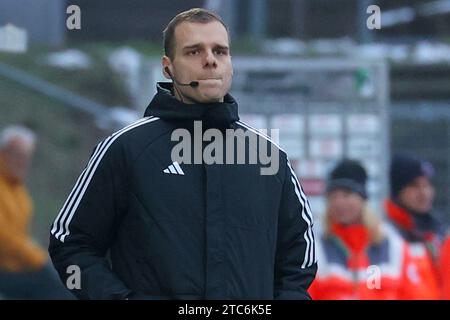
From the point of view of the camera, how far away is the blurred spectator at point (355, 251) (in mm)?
5238

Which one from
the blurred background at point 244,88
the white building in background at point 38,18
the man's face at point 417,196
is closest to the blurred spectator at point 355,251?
the man's face at point 417,196

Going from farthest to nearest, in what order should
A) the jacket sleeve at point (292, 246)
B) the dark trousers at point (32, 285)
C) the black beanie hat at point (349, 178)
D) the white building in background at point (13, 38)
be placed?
the white building in background at point (13, 38) → the dark trousers at point (32, 285) → the black beanie hat at point (349, 178) → the jacket sleeve at point (292, 246)

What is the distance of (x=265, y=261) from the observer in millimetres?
2711

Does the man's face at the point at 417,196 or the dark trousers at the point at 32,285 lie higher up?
the man's face at the point at 417,196

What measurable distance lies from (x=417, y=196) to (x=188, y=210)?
337 centimetres

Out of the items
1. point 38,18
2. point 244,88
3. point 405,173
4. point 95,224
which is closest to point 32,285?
point 38,18

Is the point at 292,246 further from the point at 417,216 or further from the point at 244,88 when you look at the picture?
the point at 244,88

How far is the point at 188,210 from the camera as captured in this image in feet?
8.77

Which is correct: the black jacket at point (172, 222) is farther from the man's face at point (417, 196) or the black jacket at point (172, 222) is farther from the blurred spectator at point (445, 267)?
the man's face at point (417, 196)

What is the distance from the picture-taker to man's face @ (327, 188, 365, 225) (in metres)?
5.47

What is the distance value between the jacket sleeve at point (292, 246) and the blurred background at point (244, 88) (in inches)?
154

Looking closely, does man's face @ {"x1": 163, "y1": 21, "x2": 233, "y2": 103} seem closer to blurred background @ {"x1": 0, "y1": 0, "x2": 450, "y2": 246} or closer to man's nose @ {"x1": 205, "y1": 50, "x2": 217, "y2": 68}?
man's nose @ {"x1": 205, "y1": 50, "x2": 217, "y2": 68}

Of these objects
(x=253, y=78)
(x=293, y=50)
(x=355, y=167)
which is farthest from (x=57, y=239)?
(x=293, y=50)
